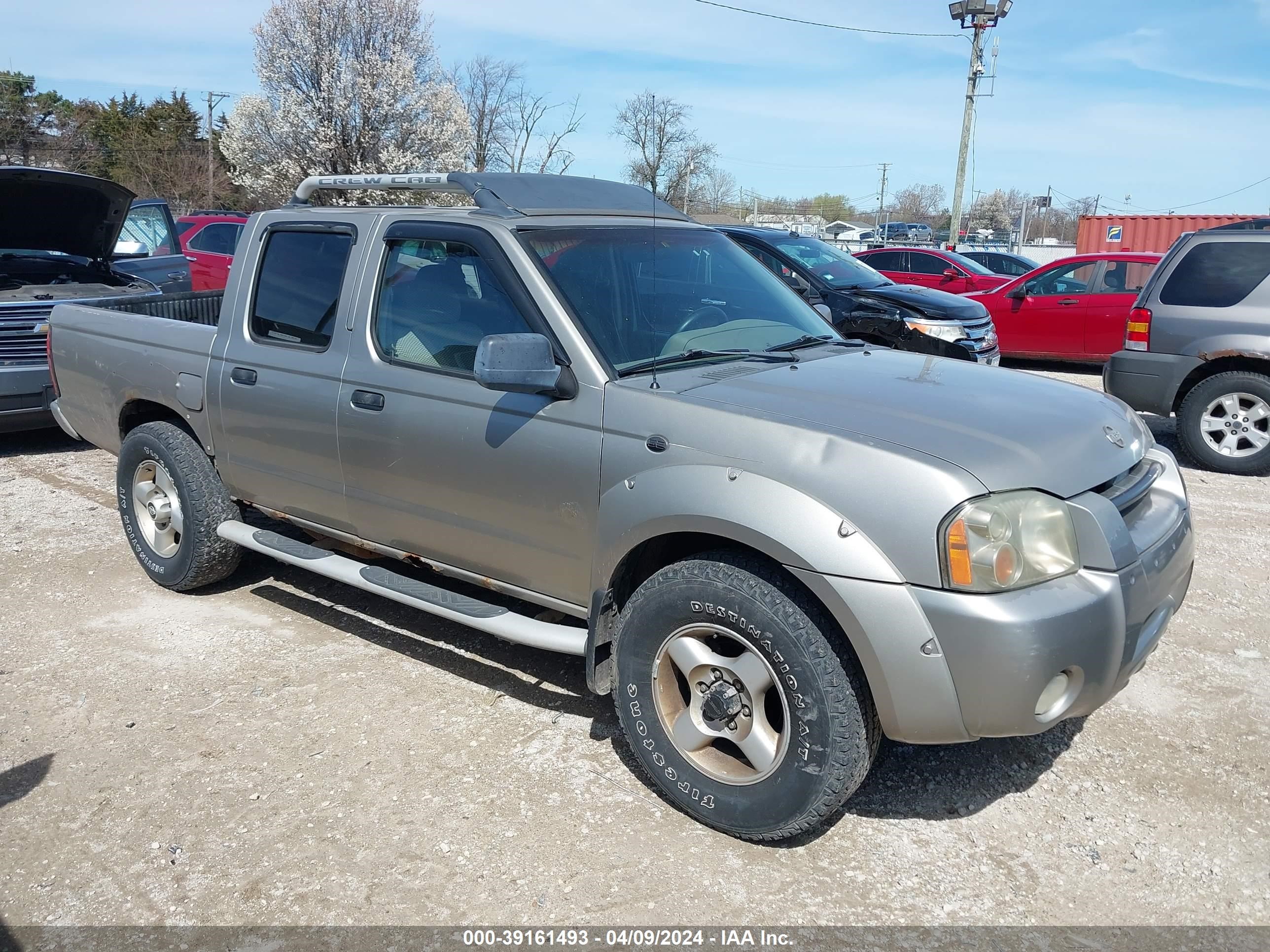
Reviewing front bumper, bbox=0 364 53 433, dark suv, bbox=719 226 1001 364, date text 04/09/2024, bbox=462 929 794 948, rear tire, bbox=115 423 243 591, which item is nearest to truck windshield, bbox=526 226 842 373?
date text 04/09/2024, bbox=462 929 794 948

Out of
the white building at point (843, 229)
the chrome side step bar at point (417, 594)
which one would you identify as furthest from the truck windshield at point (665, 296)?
the white building at point (843, 229)

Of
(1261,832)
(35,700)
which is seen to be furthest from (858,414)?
(35,700)

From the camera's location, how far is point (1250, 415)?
7.68m

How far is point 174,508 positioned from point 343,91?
30.8 meters

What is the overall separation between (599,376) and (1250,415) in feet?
21.4

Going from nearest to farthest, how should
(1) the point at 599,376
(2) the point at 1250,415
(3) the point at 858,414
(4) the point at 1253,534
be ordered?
1. (3) the point at 858,414
2. (1) the point at 599,376
3. (4) the point at 1253,534
4. (2) the point at 1250,415

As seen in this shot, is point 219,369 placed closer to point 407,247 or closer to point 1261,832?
point 407,247

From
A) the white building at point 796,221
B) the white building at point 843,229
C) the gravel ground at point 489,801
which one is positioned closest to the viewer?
the gravel ground at point 489,801

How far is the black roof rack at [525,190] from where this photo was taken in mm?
3957

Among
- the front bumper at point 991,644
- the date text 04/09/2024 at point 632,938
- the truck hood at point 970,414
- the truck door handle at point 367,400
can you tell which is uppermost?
the truck hood at point 970,414

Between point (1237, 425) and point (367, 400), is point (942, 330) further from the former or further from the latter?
point (367, 400)

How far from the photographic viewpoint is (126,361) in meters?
5.10

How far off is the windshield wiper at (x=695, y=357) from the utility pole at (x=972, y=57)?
24.5 m

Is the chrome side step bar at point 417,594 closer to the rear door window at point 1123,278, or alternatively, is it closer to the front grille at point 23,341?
the front grille at point 23,341
